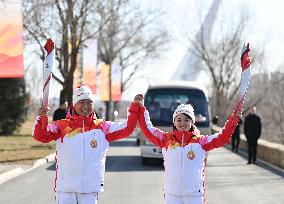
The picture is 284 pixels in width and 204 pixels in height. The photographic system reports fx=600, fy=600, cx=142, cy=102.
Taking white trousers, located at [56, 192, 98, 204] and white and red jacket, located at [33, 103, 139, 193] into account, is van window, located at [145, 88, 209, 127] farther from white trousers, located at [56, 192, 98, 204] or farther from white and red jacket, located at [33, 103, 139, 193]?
white trousers, located at [56, 192, 98, 204]

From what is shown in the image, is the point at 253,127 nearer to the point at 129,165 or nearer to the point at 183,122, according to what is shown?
the point at 129,165

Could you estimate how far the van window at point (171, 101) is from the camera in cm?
1700

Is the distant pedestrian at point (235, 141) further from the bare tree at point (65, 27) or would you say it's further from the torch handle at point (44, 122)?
the torch handle at point (44, 122)

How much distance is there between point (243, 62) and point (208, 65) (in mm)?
47363

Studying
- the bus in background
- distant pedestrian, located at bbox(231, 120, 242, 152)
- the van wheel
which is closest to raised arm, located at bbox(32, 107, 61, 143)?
the bus in background

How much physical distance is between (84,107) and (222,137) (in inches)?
55.4

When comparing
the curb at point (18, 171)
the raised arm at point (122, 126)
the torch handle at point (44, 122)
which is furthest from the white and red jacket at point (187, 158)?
the curb at point (18, 171)

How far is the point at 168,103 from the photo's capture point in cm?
1744

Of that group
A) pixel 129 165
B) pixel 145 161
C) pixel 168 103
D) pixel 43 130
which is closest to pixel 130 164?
pixel 129 165

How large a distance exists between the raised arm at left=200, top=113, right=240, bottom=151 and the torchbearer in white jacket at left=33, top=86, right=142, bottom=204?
87 cm

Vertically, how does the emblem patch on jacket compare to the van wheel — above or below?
above

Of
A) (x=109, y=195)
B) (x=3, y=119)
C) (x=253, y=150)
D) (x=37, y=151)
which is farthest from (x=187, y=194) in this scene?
(x=3, y=119)

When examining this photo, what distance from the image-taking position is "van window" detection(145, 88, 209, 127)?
17.0 meters

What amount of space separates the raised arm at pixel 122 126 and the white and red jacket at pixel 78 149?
10 mm
